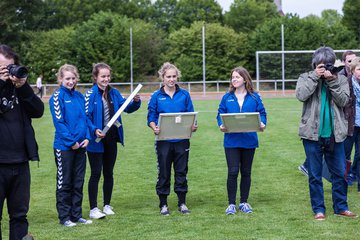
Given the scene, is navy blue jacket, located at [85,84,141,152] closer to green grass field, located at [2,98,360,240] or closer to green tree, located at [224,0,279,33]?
green grass field, located at [2,98,360,240]

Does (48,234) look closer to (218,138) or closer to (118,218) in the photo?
(118,218)

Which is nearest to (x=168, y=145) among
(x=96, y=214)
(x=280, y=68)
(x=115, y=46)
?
(x=96, y=214)

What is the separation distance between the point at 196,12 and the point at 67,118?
62.4m

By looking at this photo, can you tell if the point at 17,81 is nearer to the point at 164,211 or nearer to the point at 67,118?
the point at 67,118

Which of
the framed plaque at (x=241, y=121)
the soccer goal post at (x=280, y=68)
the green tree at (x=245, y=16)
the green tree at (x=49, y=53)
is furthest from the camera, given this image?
the green tree at (x=245, y=16)

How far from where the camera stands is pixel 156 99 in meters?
8.02

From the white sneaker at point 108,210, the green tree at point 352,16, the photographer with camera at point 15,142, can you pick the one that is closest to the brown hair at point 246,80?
the white sneaker at point 108,210

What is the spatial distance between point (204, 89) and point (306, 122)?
119ft

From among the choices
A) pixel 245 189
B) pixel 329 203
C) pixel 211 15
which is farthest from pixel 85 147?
pixel 211 15

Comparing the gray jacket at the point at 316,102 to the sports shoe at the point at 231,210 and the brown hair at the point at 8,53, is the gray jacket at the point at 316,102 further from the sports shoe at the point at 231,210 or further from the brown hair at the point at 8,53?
the brown hair at the point at 8,53

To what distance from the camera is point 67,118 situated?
290 inches

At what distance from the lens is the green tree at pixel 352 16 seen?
5869 centimetres

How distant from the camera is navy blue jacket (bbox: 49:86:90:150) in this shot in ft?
23.9

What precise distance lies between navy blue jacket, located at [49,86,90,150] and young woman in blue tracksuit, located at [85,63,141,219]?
298 millimetres
